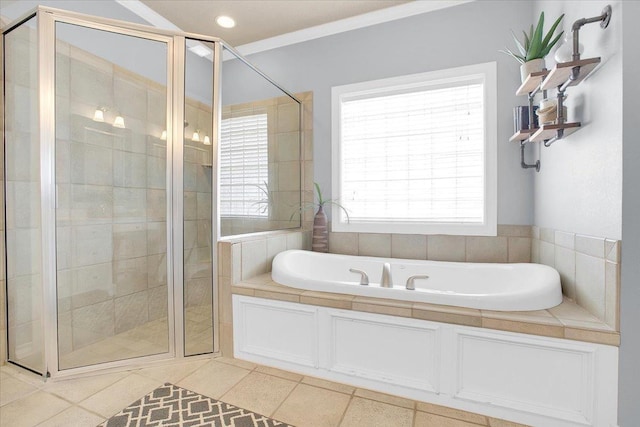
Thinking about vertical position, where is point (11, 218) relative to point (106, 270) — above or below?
above

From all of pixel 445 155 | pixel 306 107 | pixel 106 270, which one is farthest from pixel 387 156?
pixel 106 270

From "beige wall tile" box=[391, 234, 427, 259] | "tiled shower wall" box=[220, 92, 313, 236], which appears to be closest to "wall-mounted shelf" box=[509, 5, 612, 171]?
"beige wall tile" box=[391, 234, 427, 259]

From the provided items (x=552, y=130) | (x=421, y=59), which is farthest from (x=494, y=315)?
(x=421, y=59)

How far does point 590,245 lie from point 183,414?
6.88 ft

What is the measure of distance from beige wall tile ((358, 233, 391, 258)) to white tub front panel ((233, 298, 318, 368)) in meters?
1.04

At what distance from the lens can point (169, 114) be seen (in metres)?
2.00

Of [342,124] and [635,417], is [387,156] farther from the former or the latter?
[635,417]

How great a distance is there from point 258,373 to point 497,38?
113 inches

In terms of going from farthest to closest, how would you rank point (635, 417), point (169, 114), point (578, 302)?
1. point (169, 114)
2. point (578, 302)
3. point (635, 417)

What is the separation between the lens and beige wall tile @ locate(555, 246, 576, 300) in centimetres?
160

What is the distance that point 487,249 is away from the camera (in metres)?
2.32

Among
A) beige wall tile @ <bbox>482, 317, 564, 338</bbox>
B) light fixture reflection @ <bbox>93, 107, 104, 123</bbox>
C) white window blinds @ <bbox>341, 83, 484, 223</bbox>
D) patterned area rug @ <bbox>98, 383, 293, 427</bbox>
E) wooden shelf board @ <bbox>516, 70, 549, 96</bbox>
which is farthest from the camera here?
white window blinds @ <bbox>341, 83, 484, 223</bbox>

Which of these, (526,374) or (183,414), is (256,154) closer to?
(183,414)

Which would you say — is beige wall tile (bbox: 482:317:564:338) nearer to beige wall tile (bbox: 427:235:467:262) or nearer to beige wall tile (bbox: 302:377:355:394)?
beige wall tile (bbox: 302:377:355:394)
